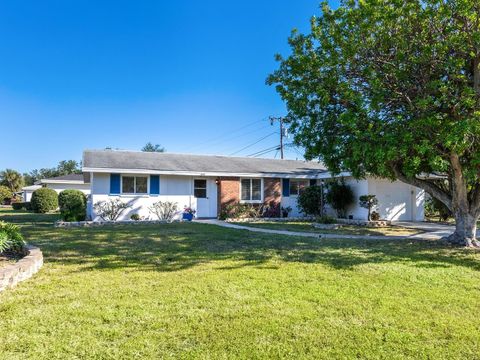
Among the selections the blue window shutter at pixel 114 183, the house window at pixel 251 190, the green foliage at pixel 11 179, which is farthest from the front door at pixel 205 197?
the green foliage at pixel 11 179

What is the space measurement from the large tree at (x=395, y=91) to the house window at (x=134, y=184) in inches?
390

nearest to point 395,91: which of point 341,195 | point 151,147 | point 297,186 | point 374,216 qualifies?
point 374,216

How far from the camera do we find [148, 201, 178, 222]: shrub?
18.5m

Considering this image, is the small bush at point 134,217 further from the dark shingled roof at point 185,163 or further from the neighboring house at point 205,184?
the dark shingled roof at point 185,163

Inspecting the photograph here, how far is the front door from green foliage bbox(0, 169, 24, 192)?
156 feet

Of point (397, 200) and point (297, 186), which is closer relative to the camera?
point (397, 200)

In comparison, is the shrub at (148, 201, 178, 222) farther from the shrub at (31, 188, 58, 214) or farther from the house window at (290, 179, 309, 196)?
the shrub at (31, 188, 58, 214)

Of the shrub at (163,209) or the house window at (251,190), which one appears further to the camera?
the house window at (251,190)

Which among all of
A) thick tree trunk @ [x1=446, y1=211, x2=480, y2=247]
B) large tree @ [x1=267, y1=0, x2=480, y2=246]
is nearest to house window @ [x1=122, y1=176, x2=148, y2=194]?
large tree @ [x1=267, y1=0, x2=480, y2=246]

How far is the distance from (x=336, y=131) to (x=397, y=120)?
6.32ft

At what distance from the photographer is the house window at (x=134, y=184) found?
18.0 m

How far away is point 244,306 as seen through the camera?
4781 millimetres

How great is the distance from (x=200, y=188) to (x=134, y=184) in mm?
3703

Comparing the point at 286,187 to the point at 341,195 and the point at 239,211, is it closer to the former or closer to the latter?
the point at 341,195
